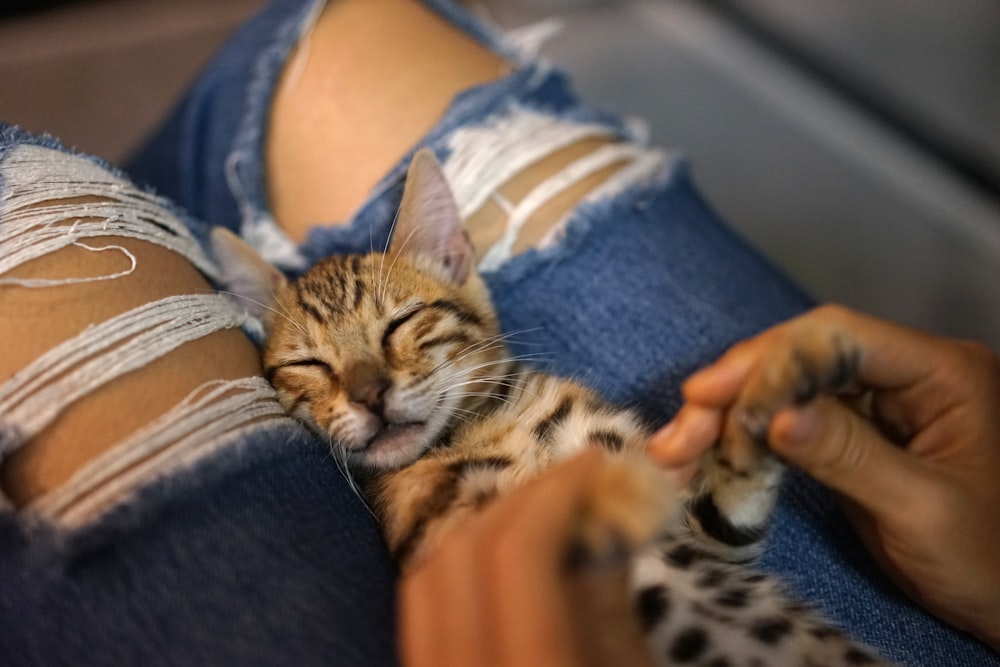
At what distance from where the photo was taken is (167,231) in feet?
3.23

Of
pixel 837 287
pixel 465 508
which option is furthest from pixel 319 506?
pixel 837 287

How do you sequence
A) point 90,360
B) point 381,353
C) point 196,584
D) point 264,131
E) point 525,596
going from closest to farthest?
point 525,596
point 196,584
point 90,360
point 381,353
point 264,131

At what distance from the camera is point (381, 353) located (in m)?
1.06

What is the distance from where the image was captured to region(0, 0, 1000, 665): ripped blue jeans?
2.05 ft

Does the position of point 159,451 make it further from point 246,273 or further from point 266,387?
point 246,273

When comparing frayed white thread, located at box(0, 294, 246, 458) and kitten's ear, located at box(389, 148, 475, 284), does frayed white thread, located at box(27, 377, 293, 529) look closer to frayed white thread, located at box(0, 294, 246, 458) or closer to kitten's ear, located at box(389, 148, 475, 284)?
frayed white thread, located at box(0, 294, 246, 458)

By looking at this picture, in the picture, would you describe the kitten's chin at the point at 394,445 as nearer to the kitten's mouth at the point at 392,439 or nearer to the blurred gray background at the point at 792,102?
the kitten's mouth at the point at 392,439

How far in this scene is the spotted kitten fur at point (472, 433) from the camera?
30.5 inches

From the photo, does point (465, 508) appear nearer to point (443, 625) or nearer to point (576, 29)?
point (443, 625)

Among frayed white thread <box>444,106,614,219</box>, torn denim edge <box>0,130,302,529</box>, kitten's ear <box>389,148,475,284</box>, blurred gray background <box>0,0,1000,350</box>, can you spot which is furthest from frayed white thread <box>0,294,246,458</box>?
blurred gray background <box>0,0,1000,350</box>

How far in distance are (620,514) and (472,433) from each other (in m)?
0.49

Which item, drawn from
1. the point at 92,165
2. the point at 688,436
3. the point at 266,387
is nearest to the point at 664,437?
the point at 688,436

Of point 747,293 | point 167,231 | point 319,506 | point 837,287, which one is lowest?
point 837,287

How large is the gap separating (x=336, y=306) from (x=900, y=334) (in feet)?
2.52
